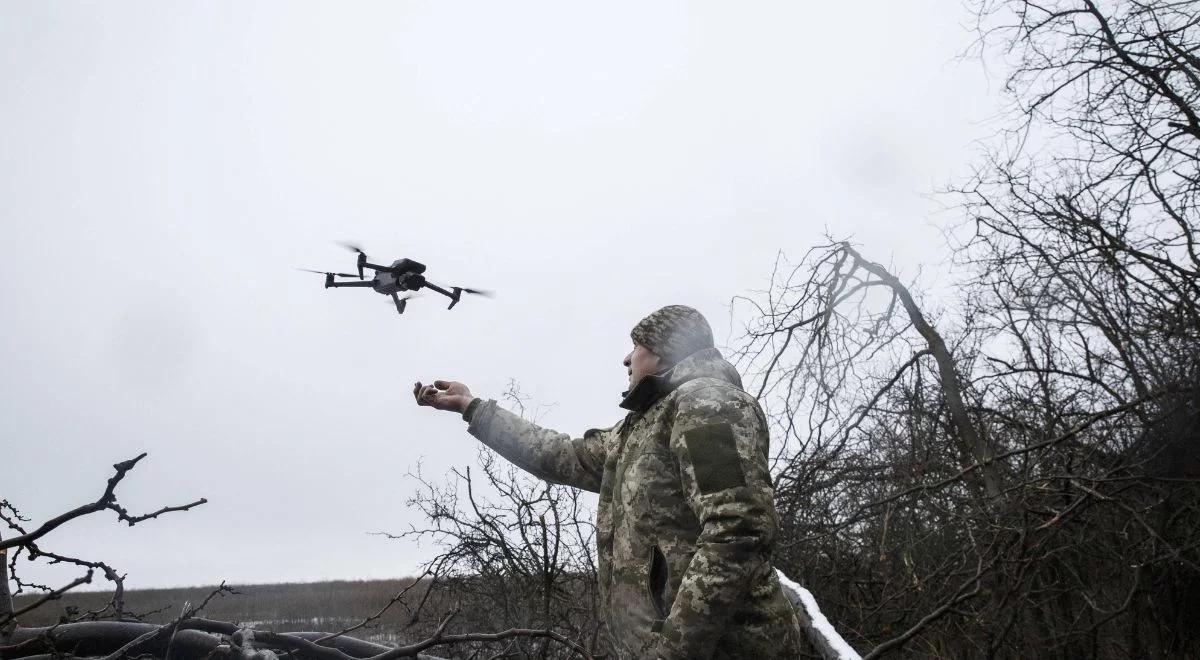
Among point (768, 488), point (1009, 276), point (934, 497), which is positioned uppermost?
point (1009, 276)

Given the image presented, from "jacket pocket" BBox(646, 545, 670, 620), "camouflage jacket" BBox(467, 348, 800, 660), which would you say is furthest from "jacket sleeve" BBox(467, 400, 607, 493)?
"jacket pocket" BBox(646, 545, 670, 620)

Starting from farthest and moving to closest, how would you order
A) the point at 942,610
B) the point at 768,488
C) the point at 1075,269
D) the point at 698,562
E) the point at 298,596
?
the point at 298,596
the point at 1075,269
the point at 942,610
the point at 768,488
the point at 698,562

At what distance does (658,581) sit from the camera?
2984mm

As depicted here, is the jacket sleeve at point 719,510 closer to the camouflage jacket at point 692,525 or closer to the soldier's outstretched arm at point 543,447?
the camouflage jacket at point 692,525

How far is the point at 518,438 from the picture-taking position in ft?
12.3

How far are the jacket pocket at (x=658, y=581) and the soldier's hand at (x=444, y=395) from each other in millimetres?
1254

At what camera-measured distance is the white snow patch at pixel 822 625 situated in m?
2.59

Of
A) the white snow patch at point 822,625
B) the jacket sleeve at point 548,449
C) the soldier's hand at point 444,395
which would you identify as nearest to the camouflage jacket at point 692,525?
the white snow patch at point 822,625

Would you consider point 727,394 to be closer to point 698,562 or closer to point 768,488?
point 768,488

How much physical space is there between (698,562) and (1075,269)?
5039 millimetres

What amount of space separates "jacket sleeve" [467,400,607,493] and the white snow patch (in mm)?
927

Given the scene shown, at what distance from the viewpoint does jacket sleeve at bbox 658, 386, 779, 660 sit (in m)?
2.65

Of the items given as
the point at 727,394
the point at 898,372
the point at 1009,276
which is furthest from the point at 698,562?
the point at 1009,276

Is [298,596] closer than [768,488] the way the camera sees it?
No
